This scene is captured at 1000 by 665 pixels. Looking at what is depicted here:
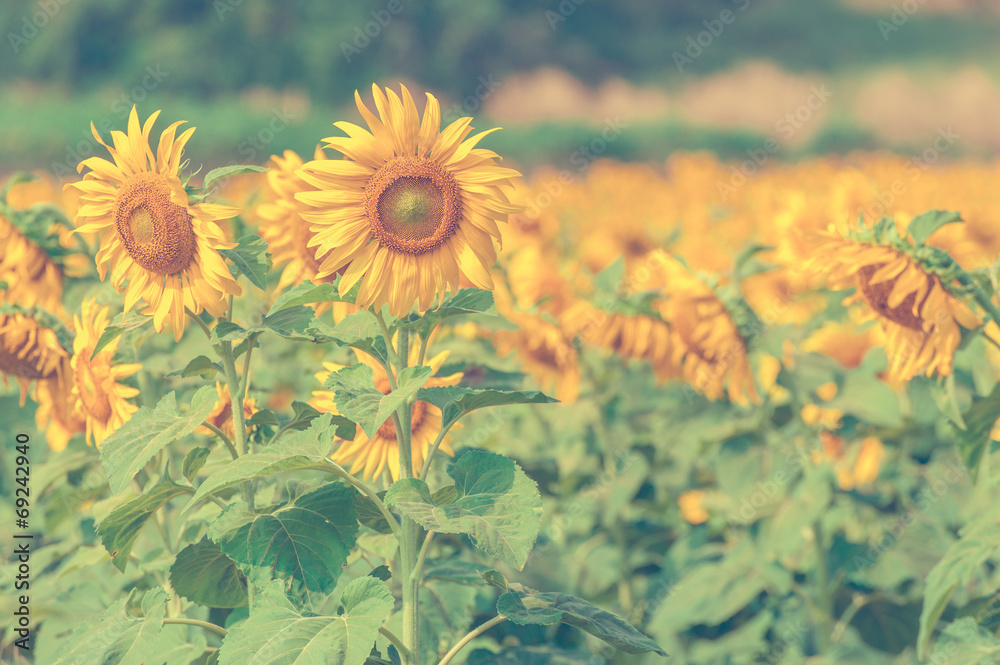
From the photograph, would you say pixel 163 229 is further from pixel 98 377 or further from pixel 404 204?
pixel 98 377

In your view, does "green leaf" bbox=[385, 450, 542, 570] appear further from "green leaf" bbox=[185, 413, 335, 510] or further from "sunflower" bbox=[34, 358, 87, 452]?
"sunflower" bbox=[34, 358, 87, 452]

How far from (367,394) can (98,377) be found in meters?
0.66

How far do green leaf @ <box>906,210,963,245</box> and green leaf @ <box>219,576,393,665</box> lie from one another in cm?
110

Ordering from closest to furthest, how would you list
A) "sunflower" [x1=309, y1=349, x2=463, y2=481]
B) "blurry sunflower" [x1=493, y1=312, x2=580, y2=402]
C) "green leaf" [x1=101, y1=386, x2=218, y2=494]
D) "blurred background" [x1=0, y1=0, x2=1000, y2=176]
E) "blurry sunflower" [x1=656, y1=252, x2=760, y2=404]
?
"green leaf" [x1=101, y1=386, x2=218, y2=494]
"sunflower" [x1=309, y1=349, x2=463, y2=481]
"blurry sunflower" [x1=656, y1=252, x2=760, y2=404]
"blurry sunflower" [x1=493, y1=312, x2=580, y2=402]
"blurred background" [x1=0, y1=0, x2=1000, y2=176]

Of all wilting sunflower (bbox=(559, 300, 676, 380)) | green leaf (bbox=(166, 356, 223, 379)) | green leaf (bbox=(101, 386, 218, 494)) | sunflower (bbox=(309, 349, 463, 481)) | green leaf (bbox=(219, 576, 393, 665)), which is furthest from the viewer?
wilting sunflower (bbox=(559, 300, 676, 380))

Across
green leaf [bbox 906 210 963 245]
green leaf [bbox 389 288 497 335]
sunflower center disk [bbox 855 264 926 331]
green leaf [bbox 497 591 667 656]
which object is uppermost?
green leaf [bbox 906 210 963 245]

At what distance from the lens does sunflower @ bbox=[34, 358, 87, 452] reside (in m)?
1.77

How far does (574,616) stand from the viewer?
4.25ft

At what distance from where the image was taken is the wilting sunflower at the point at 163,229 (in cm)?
128

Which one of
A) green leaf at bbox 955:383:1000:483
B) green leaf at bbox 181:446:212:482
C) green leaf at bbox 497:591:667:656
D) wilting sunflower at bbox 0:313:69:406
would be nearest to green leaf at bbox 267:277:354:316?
green leaf at bbox 181:446:212:482

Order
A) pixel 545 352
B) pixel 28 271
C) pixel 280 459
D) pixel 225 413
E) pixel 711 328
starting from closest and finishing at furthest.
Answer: pixel 280 459, pixel 225 413, pixel 28 271, pixel 711 328, pixel 545 352

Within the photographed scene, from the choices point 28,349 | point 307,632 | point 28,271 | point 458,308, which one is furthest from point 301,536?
point 28,271

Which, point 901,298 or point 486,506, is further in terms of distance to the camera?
point 901,298

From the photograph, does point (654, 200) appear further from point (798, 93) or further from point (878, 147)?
point (798, 93)
